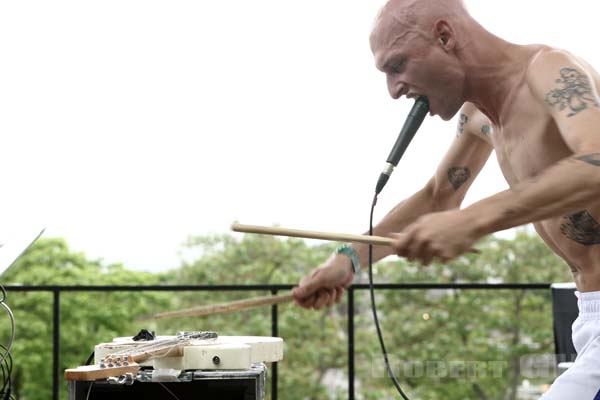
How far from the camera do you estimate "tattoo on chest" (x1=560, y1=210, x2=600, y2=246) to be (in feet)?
5.22

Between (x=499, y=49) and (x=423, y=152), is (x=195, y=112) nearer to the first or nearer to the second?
(x=423, y=152)

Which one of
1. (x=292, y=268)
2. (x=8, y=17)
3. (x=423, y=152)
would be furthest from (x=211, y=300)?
(x=8, y=17)

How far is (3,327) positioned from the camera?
1209 centimetres

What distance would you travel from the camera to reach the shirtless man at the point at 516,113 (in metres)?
1.35

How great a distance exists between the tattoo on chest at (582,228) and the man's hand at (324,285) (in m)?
0.47

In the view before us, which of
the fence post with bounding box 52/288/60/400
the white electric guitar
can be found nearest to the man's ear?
the white electric guitar

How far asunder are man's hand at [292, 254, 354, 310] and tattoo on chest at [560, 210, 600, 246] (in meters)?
0.47

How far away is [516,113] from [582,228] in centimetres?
25

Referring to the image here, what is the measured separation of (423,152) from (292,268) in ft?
8.44

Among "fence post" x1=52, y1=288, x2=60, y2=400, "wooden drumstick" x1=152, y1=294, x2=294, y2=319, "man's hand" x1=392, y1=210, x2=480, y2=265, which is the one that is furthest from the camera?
"fence post" x1=52, y1=288, x2=60, y2=400

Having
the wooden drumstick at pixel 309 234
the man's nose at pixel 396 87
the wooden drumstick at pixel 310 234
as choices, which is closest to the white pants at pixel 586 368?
the wooden drumstick at pixel 310 234

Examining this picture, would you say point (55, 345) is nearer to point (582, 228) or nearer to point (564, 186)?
point (582, 228)

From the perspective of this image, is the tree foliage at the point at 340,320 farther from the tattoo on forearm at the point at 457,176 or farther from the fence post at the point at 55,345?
the tattoo on forearm at the point at 457,176

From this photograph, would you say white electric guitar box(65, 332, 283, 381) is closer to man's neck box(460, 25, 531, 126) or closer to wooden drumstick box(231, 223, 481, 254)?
wooden drumstick box(231, 223, 481, 254)
